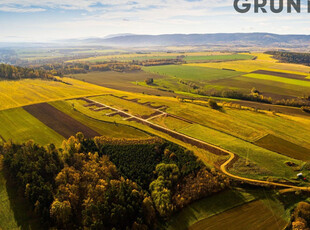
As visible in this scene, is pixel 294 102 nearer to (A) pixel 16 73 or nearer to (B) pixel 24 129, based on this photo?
(B) pixel 24 129

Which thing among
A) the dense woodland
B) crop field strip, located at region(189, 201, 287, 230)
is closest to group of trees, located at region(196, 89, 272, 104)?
the dense woodland

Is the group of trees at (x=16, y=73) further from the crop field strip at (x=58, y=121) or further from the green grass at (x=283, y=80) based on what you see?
the green grass at (x=283, y=80)

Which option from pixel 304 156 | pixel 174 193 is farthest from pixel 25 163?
pixel 304 156

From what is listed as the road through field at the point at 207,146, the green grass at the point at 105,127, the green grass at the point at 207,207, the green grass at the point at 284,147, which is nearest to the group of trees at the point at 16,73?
the green grass at the point at 105,127

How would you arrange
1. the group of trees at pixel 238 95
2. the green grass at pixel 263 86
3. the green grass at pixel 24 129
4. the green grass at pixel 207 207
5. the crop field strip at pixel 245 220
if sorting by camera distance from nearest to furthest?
1. the crop field strip at pixel 245 220
2. the green grass at pixel 207 207
3. the green grass at pixel 24 129
4. the group of trees at pixel 238 95
5. the green grass at pixel 263 86

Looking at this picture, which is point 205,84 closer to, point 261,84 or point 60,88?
point 261,84

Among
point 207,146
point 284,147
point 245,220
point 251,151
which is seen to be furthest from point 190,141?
point 245,220

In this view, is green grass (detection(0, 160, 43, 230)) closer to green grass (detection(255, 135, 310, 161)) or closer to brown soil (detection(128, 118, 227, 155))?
brown soil (detection(128, 118, 227, 155))
